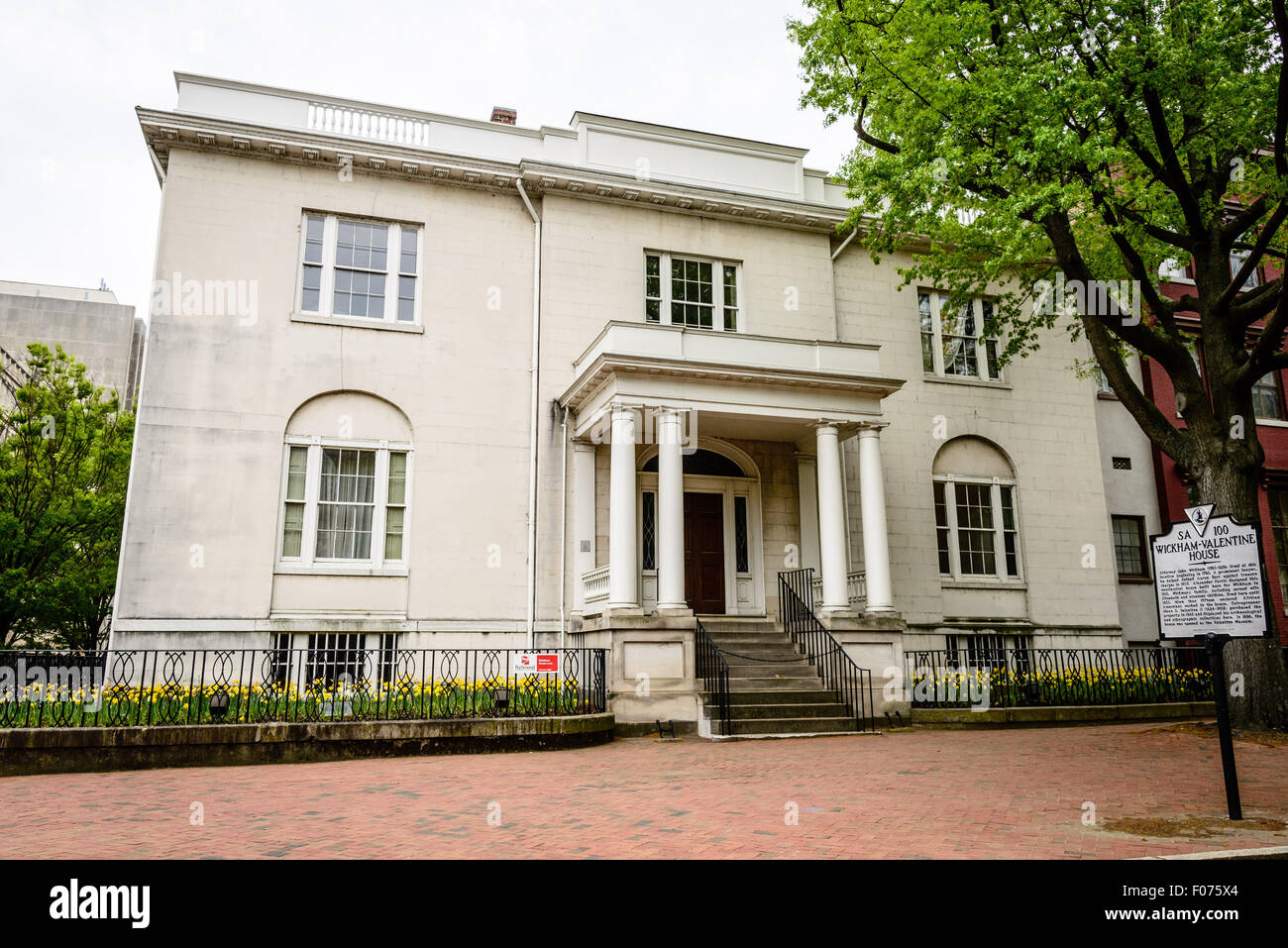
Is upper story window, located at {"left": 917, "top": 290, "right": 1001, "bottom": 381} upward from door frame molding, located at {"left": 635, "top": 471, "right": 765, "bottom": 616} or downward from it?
upward

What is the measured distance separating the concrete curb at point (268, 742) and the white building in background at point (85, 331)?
35.3 m

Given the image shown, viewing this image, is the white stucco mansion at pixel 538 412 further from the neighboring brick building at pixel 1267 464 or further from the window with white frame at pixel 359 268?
the neighboring brick building at pixel 1267 464

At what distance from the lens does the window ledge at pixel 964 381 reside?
69.4ft

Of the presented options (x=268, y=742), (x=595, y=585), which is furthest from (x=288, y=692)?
(x=595, y=585)

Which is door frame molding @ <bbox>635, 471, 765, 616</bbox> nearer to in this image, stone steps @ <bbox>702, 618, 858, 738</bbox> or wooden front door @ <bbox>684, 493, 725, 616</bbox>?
wooden front door @ <bbox>684, 493, 725, 616</bbox>

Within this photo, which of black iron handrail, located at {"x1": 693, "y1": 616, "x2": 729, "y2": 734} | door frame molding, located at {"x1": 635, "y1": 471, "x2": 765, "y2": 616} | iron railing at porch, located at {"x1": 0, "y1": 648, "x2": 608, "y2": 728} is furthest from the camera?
door frame molding, located at {"x1": 635, "y1": 471, "x2": 765, "y2": 616}

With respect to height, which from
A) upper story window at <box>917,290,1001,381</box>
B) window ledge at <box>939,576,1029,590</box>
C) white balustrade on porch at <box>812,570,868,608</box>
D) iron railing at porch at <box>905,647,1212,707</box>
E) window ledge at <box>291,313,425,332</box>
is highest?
upper story window at <box>917,290,1001,381</box>

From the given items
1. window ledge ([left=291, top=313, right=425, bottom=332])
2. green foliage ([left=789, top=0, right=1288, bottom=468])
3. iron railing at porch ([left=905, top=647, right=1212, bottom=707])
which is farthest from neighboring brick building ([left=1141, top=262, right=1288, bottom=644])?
window ledge ([left=291, top=313, right=425, bottom=332])

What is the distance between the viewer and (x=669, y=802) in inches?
332

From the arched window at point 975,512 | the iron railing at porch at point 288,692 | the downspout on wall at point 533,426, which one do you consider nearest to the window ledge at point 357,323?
the downspout on wall at point 533,426

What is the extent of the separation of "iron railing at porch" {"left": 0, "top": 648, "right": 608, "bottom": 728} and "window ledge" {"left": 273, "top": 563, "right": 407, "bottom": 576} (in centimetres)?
151

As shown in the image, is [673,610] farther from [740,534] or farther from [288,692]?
[288,692]

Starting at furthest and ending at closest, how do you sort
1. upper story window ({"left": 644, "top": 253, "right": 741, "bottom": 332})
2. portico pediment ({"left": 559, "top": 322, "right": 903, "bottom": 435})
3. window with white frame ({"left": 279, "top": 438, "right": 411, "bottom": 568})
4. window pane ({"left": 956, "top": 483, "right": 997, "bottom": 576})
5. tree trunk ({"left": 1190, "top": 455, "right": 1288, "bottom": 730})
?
window pane ({"left": 956, "top": 483, "right": 997, "bottom": 576}), upper story window ({"left": 644, "top": 253, "right": 741, "bottom": 332}), window with white frame ({"left": 279, "top": 438, "right": 411, "bottom": 568}), portico pediment ({"left": 559, "top": 322, "right": 903, "bottom": 435}), tree trunk ({"left": 1190, "top": 455, "right": 1288, "bottom": 730})

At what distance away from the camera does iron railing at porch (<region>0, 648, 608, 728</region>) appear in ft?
38.8
